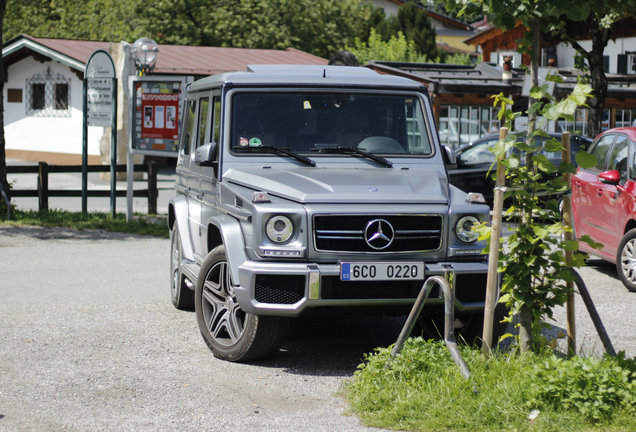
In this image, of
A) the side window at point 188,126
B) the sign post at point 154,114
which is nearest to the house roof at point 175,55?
the sign post at point 154,114

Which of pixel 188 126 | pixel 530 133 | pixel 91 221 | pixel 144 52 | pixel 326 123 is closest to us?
pixel 530 133

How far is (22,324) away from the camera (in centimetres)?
858

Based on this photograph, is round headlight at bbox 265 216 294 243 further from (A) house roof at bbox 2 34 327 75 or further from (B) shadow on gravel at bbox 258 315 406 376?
(A) house roof at bbox 2 34 327 75

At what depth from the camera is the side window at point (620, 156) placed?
11.2 meters

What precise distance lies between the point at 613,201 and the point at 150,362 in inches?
241

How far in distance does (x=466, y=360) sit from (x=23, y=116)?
30.6 m

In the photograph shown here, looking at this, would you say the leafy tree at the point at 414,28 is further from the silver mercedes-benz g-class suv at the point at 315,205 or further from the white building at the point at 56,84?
the silver mercedes-benz g-class suv at the point at 315,205

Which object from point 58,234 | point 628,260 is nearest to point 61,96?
point 58,234

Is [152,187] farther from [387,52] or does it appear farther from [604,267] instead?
[387,52]

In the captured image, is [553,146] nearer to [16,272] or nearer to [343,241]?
[343,241]

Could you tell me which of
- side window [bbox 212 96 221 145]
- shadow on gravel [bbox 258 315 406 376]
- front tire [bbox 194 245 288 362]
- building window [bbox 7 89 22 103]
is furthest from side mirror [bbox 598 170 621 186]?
building window [bbox 7 89 22 103]

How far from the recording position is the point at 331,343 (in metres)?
Result: 7.99

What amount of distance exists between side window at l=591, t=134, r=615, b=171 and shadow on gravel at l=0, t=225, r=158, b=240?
695cm

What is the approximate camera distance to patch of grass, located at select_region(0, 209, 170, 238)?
53.1 ft
